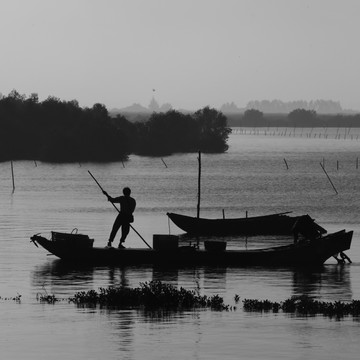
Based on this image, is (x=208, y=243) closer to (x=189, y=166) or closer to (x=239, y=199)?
(x=239, y=199)

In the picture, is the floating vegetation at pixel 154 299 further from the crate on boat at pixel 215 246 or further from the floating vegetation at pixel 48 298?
the crate on boat at pixel 215 246

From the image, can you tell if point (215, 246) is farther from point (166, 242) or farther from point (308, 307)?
point (308, 307)

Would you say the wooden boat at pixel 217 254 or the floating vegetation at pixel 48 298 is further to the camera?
the wooden boat at pixel 217 254

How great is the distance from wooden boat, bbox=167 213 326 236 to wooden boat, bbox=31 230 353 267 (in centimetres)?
1478

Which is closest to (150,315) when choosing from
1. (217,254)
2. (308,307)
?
(308,307)

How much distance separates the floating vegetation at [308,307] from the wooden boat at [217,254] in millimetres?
9973

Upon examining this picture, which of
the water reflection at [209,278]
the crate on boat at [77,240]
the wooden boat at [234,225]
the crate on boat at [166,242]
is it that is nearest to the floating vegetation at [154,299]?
the water reflection at [209,278]

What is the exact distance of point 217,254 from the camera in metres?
40.9

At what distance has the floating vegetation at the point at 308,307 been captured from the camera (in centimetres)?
2939

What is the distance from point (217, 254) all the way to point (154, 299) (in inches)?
411

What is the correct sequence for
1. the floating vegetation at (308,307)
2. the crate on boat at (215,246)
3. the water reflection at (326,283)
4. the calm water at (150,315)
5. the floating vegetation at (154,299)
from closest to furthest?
the calm water at (150,315) → the floating vegetation at (308,307) → the floating vegetation at (154,299) → the water reflection at (326,283) → the crate on boat at (215,246)

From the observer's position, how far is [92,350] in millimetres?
24938

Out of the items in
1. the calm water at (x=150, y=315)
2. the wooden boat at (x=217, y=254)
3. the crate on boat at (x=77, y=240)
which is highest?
the crate on boat at (x=77, y=240)

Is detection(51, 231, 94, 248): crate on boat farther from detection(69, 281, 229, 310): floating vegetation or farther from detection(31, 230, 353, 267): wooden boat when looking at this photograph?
detection(69, 281, 229, 310): floating vegetation
